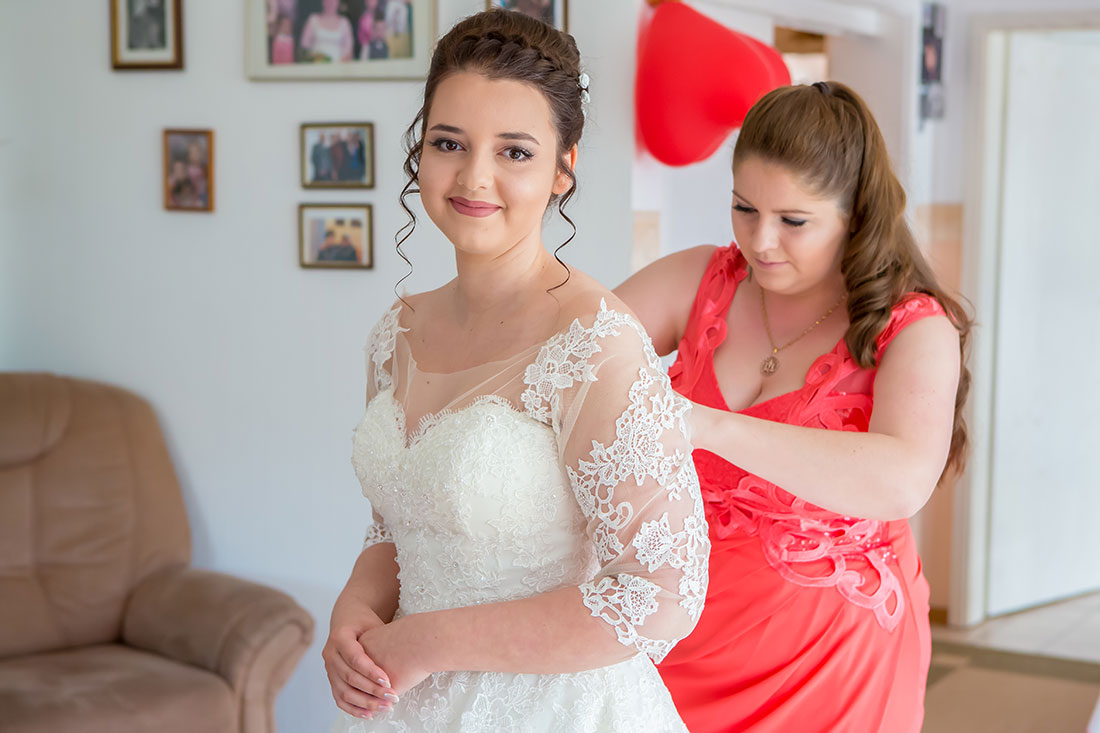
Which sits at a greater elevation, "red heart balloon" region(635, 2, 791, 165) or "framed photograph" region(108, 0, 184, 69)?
"framed photograph" region(108, 0, 184, 69)

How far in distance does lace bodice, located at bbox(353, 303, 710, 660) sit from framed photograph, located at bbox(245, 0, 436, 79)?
6.02 ft

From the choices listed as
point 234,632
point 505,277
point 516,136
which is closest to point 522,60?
point 516,136

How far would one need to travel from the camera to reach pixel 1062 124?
4.83m

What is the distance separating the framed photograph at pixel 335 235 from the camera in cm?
312

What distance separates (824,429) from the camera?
1.64m

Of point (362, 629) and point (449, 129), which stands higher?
point (449, 129)

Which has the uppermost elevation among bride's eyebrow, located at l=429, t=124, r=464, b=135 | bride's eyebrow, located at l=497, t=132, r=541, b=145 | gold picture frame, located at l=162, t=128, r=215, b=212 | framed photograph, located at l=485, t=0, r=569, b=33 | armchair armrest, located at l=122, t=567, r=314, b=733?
framed photograph, located at l=485, t=0, r=569, b=33

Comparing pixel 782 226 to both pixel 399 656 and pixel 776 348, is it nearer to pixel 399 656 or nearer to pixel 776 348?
pixel 776 348

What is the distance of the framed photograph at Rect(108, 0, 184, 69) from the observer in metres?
3.22

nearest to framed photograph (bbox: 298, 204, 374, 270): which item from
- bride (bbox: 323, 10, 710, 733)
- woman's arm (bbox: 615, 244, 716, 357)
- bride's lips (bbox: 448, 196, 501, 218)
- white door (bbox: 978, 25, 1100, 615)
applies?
woman's arm (bbox: 615, 244, 716, 357)

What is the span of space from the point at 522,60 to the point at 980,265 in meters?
3.72

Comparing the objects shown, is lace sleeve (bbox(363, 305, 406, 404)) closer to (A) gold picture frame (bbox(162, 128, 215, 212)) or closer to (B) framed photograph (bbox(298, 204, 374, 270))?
(B) framed photograph (bbox(298, 204, 374, 270))

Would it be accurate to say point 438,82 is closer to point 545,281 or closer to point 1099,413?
point 545,281

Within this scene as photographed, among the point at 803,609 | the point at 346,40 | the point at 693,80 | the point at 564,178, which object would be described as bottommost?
the point at 803,609
